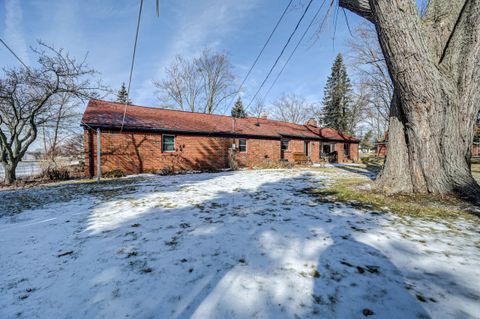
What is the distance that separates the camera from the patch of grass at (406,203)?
376 cm

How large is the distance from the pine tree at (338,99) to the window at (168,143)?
29.2 meters

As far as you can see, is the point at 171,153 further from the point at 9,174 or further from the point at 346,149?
the point at 346,149

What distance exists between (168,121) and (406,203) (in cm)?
1270

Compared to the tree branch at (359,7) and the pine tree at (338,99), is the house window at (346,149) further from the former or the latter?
the tree branch at (359,7)

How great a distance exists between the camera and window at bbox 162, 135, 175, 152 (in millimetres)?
12141

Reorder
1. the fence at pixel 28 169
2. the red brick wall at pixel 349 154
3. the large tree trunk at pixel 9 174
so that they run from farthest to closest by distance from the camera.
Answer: the red brick wall at pixel 349 154, the fence at pixel 28 169, the large tree trunk at pixel 9 174

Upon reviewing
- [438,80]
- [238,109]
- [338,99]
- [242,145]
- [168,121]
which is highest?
[338,99]

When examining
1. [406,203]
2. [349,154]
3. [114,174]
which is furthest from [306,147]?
[114,174]

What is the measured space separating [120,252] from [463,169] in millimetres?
7056

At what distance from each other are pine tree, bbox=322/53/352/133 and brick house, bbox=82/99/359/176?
1723cm

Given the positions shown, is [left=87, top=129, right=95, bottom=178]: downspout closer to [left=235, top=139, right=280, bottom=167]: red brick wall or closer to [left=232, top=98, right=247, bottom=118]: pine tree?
[left=235, top=139, right=280, bottom=167]: red brick wall

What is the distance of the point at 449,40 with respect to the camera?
15.4ft

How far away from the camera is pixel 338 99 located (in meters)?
33.1

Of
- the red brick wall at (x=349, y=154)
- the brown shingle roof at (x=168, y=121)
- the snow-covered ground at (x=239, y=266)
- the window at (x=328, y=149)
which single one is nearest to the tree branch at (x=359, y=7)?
the snow-covered ground at (x=239, y=266)
